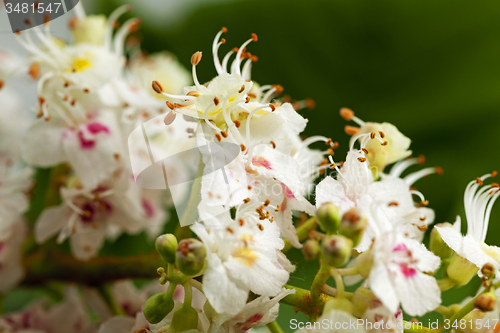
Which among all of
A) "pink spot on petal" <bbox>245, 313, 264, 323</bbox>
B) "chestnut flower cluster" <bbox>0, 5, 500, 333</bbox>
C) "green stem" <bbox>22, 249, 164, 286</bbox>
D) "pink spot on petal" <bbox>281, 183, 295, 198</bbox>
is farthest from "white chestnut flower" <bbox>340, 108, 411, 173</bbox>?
"green stem" <bbox>22, 249, 164, 286</bbox>

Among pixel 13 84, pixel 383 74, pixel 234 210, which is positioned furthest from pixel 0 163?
pixel 383 74

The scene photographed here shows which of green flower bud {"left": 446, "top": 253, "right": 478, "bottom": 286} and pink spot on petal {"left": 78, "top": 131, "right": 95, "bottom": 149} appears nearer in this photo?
green flower bud {"left": 446, "top": 253, "right": 478, "bottom": 286}

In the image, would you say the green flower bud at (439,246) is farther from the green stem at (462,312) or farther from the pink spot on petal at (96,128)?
the pink spot on petal at (96,128)

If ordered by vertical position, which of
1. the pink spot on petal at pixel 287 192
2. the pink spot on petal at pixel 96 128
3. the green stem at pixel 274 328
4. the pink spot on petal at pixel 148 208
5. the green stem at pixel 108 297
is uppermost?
the pink spot on petal at pixel 96 128

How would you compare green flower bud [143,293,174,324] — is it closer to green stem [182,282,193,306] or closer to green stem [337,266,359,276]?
green stem [182,282,193,306]

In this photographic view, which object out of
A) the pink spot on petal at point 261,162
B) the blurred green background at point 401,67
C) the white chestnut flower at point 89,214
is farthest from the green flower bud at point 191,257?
the blurred green background at point 401,67

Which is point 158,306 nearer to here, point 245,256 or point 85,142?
point 245,256
